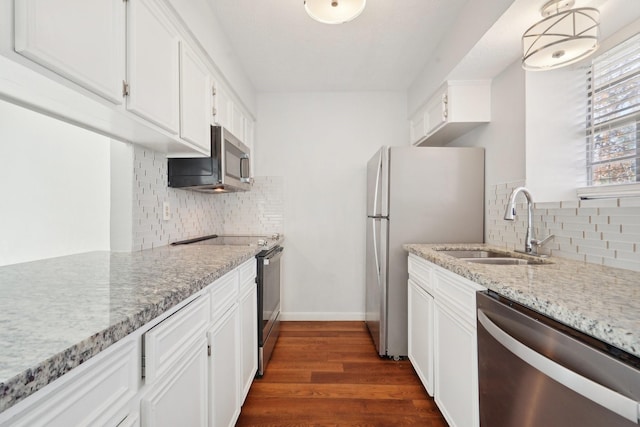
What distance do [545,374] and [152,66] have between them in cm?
181

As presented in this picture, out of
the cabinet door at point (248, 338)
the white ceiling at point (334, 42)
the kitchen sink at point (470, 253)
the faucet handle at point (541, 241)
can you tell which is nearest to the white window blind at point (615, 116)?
the faucet handle at point (541, 241)

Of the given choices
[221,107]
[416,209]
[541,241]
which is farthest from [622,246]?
[221,107]

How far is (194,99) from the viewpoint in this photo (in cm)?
167

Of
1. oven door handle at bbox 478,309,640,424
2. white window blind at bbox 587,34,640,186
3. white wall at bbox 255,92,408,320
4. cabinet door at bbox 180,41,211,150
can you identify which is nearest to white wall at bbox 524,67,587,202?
white window blind at bbox 587,34,640,186

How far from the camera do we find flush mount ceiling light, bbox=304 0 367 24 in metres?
1.44

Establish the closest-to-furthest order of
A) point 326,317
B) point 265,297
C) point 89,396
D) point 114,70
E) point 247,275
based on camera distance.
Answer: point 89,396, point 114,70, point 247,275, point 265,297, point 326,317

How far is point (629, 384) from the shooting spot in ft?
1.91

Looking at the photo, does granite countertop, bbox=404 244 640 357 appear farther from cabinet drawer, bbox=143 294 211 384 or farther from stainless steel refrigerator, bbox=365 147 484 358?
cabinet drawer, bbox=143 294 211 384

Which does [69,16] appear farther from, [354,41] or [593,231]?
[593,231]

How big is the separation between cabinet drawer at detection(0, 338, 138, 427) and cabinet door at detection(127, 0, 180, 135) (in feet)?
3.12

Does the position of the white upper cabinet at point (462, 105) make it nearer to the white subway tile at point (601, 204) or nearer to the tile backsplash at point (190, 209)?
A: the white subway tile at point (601, 204)

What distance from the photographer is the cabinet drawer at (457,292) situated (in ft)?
3.99

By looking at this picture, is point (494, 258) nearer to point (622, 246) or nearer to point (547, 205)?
point (547, 205)

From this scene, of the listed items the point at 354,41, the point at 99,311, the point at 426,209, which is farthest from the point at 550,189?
the point at 99,311
